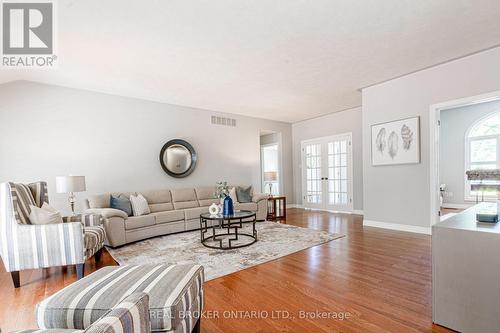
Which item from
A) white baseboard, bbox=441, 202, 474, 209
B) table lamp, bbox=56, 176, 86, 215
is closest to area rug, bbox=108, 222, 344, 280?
table lamp, bbox=56, 176, 86, 215

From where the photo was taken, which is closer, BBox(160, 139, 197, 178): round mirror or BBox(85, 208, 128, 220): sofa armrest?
BBox(85, 208, 128, 220): sofa armrest

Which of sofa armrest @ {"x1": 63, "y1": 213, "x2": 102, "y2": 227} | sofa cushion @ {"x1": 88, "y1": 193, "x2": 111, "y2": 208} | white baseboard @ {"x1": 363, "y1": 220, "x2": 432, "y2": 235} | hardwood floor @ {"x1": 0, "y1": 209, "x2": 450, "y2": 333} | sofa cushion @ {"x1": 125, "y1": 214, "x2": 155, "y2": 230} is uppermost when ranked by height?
sofa cushion @ {"x1": 88, "y1": 193, "x2": 111, "y2": 208}

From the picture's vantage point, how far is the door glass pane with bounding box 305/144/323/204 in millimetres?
7023

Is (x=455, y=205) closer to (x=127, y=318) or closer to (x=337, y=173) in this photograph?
(x=337, y=173)

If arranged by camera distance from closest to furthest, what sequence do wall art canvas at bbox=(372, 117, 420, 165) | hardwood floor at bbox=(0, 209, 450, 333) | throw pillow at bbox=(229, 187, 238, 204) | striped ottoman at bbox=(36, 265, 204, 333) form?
1. striped ottoman at bbox=(36, 265, 204, 333)
2. hardwood floor at bbox=(0, 209, 450, 333)
3. wall art canvas at bbox=(372, 117, 420, 165)
4. throw pillow at bbox=(229, 187, 238, 204)

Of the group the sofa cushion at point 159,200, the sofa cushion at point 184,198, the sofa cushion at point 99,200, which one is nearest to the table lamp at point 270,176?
the sofa cushion at point 184,198

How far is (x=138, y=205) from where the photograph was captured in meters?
4.16

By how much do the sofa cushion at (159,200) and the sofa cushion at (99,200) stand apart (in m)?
0.63

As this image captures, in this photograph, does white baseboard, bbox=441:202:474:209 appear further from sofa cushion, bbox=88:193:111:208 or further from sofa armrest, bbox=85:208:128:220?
sofa cushion, bbox=88:193:111:208

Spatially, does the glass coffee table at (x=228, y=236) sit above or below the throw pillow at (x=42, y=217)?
below

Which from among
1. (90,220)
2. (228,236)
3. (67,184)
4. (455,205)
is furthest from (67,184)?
(455,205)

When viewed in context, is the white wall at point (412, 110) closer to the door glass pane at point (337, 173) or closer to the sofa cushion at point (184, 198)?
the door glass pane at point (337, 173)

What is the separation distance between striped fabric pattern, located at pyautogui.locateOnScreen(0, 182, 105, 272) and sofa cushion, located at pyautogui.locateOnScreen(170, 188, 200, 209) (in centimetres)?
243

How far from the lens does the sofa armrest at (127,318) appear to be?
616 mm
